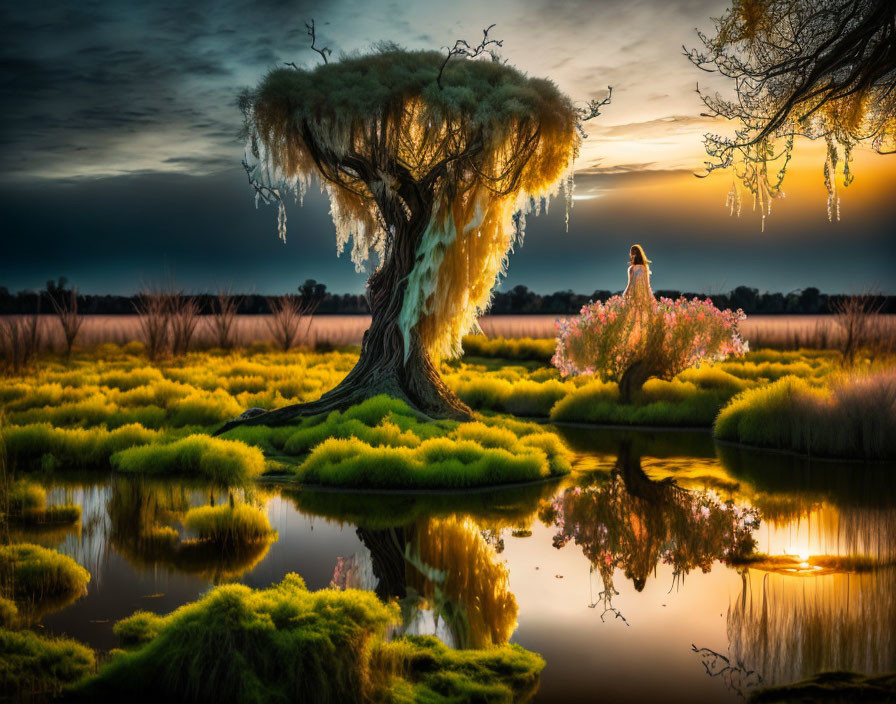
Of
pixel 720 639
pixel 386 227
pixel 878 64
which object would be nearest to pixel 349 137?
pixel 386 227

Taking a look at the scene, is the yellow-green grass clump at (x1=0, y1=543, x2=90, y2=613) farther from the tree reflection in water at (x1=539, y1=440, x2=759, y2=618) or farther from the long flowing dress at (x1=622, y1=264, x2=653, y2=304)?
the long flowing dress at (x1=622, y1=264, x2=653, y2=304)

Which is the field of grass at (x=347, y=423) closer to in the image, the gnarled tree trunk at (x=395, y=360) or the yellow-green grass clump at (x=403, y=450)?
the yellow-green grass clump at (x=403, y=450)

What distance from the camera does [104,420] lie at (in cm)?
1316

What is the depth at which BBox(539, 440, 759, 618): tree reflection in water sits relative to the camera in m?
6.01

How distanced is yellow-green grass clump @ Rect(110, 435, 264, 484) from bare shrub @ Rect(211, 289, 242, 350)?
15343 mm

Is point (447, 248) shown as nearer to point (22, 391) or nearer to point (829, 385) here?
point (829, 385)

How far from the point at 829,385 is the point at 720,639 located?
351 inches

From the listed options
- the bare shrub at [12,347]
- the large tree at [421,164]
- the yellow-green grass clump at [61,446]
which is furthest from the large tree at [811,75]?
the bare shrub at [12,347]

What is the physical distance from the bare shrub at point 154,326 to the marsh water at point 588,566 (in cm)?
1331

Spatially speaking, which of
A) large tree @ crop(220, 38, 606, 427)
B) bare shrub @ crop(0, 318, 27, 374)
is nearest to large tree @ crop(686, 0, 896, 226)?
large tree @ crop(220, 38, 606, 427)

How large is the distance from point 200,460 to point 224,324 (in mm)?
16332

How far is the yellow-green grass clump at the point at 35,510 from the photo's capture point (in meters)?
7.26

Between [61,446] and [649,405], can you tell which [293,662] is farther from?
[649,405]

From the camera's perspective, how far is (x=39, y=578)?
5.35m
